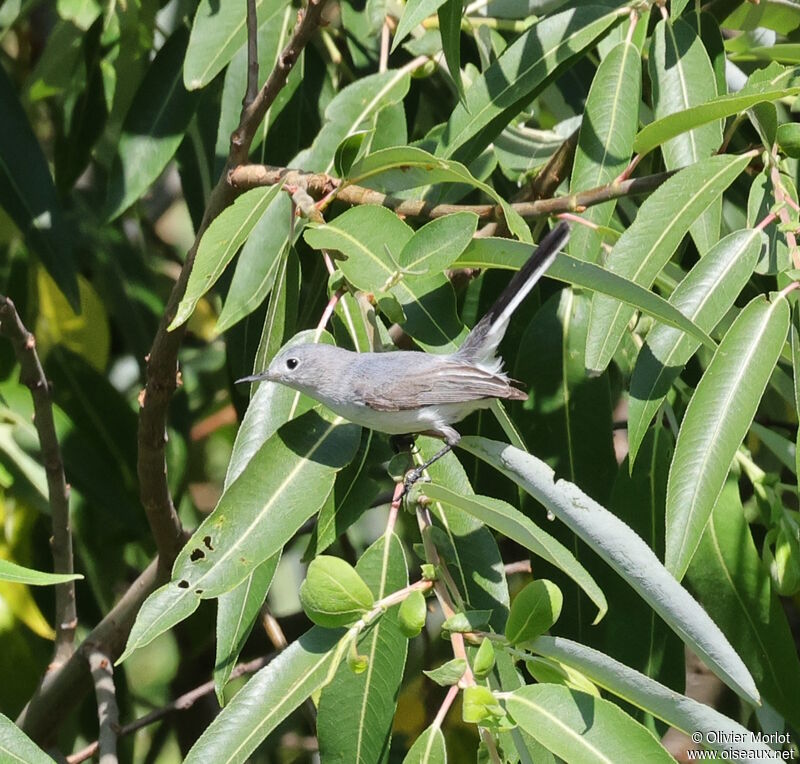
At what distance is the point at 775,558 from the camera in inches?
73.2

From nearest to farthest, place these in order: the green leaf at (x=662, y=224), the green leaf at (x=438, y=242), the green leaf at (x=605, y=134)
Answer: the green leaf at (x=438, y=242)
the green leaf at (x=662, y=224)
the green leaf at (x=605, y=134)

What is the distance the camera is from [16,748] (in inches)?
52.7

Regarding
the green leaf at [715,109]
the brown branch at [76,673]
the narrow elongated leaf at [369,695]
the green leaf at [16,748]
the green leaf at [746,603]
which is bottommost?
the green leaf at [746,603]

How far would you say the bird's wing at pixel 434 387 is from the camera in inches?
69.2

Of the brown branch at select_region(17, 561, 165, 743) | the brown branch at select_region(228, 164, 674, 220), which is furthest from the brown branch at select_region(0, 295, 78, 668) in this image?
the brown branch at select_region(228, 164, 674, 220)

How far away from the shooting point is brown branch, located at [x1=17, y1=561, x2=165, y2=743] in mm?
2211

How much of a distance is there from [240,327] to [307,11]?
83cm

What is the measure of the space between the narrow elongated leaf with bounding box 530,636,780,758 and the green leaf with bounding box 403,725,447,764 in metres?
0.16

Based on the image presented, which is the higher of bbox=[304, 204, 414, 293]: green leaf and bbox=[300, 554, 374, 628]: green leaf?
bbox=[304, 204, 414, 293]: green leaf

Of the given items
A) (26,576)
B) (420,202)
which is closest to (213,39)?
(420,202)

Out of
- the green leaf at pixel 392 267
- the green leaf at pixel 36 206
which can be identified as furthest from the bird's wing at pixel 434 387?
the green leaf at pixel 36 206

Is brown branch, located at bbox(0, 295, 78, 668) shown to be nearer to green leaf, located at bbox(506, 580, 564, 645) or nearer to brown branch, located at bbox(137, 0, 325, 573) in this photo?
brown branch, located at bbox(137, 0, 325, 573)

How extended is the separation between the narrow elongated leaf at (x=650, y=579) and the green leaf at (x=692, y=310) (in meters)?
0.26

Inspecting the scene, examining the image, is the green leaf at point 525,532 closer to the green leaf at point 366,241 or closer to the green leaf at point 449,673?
the green leaf at point 449,673
